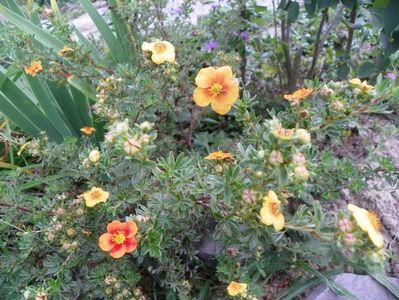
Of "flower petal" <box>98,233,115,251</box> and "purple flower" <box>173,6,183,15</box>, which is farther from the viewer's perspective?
"purple flower" <box>173,6,183,15</box>

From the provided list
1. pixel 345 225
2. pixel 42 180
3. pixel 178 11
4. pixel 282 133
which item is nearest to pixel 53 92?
pixel 42 180

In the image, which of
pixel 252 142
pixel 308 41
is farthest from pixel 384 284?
pixel 308 41

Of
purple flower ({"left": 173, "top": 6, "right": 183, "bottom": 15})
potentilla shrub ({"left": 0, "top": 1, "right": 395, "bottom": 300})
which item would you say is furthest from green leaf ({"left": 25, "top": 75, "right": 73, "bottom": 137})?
purple flower ({"left": 173, "top": 6, "right": 183, "bottom": 15})

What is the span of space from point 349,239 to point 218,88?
20.3 inches

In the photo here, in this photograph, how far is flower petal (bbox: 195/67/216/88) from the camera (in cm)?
113

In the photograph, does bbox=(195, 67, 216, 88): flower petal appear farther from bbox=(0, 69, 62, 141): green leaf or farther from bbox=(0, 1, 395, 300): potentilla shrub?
bbox=(0, 69, 62, 141): green leaf

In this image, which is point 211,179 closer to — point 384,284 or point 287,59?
point 384,284

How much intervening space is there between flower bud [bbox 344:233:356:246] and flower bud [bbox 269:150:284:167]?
191 millimetres

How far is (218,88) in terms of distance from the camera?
1.13 m

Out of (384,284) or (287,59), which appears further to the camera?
(287,59)

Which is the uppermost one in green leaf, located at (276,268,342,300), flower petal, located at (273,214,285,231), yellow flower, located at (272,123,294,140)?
yellow flower, located at (272,123,294,140)

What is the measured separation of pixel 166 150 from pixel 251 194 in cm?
69

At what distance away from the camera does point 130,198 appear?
3.89ft

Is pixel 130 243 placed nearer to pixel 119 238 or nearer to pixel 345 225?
pixel 119 238
